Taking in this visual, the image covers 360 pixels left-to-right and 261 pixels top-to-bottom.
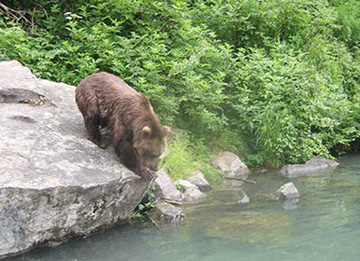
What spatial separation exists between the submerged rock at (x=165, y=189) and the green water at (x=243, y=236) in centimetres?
32

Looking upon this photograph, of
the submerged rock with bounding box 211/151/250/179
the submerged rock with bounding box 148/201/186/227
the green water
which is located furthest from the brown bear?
the submerged rock with bounding box 211/151/250/179

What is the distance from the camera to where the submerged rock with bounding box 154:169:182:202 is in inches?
254

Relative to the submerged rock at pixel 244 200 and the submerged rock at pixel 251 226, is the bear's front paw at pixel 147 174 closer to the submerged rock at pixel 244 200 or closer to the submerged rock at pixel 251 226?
the submerged rock at pixel 251 226

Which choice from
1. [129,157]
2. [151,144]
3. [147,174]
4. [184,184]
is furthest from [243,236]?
[184,184]

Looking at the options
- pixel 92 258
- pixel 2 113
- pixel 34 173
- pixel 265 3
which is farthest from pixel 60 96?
pixel 265 3

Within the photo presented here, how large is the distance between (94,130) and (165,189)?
1.32 meters

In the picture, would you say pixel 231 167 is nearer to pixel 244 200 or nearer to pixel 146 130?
pixel 244 200

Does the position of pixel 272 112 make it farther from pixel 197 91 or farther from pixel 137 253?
pixel 137 253

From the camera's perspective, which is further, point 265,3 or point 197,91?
point 265,3

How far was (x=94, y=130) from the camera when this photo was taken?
5973 mm

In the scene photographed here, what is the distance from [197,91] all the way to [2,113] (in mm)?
3751

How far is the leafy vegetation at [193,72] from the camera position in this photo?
833 cm

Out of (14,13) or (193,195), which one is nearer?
(193,195)

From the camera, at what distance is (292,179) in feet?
27.1
